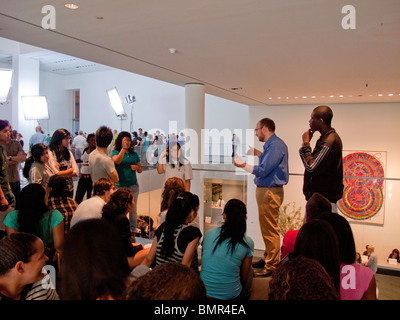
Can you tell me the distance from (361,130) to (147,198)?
6.36 metres

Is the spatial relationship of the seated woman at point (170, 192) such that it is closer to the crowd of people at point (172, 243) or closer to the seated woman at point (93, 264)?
the crowd of people at point (172, 243)

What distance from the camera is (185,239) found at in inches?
86.4

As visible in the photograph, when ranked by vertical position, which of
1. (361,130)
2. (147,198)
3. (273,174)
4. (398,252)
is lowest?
(398,252)

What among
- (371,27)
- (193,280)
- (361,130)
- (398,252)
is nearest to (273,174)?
(371,27)

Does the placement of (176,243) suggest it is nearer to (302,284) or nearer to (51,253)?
(51,253)

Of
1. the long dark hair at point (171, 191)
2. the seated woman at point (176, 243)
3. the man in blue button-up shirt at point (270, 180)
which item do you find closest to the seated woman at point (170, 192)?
the long dark hair at point (171, 191)

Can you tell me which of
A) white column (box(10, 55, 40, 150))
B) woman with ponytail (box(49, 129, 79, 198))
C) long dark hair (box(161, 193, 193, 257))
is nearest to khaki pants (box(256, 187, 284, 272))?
long dark hair (box(161, 193, 193, 257))

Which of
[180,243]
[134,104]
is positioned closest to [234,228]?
[180,243]

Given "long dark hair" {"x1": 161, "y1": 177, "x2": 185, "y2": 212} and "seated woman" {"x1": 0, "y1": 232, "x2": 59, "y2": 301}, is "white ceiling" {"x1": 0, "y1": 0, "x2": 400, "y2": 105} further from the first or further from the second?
"seated woman" {"x1": 0, "y1": 232, "x2": 59, "y2": 301}

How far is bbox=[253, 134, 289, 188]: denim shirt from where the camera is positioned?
316cm

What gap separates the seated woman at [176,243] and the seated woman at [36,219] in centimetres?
68

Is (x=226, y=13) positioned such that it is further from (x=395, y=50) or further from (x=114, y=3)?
(x=395, y=50)

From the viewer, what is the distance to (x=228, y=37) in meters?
3.39
